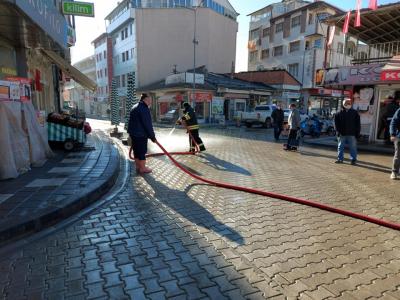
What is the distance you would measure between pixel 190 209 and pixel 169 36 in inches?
1349

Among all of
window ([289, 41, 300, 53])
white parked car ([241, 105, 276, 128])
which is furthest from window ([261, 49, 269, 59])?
white parked car ([241, 105, 276, 128])

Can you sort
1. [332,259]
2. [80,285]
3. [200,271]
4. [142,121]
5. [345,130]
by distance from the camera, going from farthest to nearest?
[345,130] < [142,121] < [332,259] < [200,271] < [80,285]

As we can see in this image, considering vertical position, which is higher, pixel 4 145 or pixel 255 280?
pixel 4 145

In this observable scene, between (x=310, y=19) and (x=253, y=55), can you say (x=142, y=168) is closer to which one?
(x=310, y=19)

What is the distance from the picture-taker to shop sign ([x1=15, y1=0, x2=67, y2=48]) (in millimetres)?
5634

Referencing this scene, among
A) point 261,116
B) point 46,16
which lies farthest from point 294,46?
point 46,16

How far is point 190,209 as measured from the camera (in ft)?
15.7

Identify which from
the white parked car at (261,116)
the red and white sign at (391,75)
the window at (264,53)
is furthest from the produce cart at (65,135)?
the window at (264,53)

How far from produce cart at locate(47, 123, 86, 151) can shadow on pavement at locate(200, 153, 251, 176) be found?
4132mm

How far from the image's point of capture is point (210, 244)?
3574 mm

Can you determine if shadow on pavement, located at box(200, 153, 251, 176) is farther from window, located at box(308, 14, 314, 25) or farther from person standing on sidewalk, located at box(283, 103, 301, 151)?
window, located at box(308, 14, 314, 25)

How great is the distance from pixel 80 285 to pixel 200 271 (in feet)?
3.71

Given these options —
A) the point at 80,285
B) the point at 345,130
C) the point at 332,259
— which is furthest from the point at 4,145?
the point at 345,130

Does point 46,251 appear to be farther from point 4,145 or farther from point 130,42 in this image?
point 130,42
